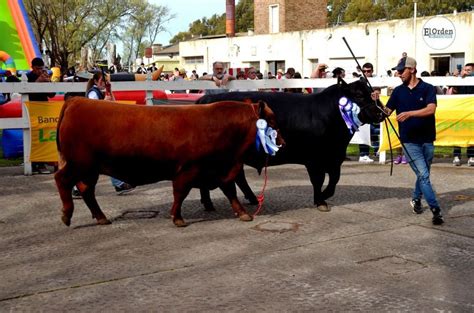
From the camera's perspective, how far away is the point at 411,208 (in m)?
8.23

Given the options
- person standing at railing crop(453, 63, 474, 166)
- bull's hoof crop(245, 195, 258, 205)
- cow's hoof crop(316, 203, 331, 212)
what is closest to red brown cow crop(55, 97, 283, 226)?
bull's hoof crop(245, 195, 258, 205)

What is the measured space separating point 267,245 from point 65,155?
2.42 meters

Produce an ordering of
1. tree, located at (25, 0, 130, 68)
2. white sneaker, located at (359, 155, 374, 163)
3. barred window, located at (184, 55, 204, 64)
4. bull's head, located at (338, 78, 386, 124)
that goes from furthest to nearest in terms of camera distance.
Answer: barred window, located at (184, 55, 204, 64)
tree, located at (25, 0, 130, 68)
white sneaker, located at (359, 155, 374, 163)
bull's head, located at (338, 78, 386, 124)

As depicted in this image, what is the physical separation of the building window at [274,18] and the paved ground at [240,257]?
42.5 metres

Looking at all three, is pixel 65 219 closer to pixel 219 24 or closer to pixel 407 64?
pixel 407 64

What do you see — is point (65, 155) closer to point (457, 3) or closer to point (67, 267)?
point (67, 267)

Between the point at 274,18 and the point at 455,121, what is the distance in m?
39.9

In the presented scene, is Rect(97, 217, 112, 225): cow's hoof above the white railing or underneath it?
underneath

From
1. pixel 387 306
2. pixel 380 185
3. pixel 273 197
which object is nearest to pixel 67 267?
pixel 387 306

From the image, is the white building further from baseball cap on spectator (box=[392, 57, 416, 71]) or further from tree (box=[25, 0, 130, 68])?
baseball cap on spectator (box=[392, 57, 416, 71])

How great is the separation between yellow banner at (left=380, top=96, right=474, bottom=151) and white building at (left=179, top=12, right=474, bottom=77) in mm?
11900

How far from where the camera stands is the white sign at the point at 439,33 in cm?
3155

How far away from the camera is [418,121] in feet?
24.5

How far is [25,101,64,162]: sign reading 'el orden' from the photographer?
11.0 metres
